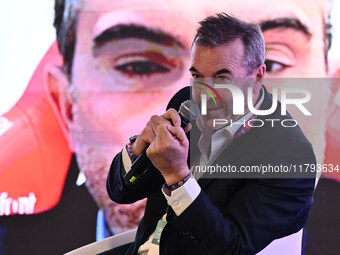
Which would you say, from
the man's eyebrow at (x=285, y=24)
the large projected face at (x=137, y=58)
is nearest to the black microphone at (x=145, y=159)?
the large projected face at (x=137, y=58)

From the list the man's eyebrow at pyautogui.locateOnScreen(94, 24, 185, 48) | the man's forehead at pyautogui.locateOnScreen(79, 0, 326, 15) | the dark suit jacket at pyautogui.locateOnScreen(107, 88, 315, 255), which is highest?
the man's forehead at pyautogui.locateOnScreen(79, 0, 326, 15)

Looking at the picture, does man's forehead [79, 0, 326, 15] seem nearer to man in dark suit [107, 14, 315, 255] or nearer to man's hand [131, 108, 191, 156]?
man in dark suit [107, 14, 315, 255]

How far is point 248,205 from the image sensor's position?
1063 mm

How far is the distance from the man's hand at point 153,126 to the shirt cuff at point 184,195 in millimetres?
159

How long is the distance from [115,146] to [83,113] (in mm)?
313

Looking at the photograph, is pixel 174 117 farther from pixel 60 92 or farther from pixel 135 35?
pixel 60 92

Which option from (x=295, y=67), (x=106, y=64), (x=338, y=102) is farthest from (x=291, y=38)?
(x=106, y=64)

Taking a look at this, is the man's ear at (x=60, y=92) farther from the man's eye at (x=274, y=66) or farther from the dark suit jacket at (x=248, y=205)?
the dark suit jacket at (x=248, y=205)

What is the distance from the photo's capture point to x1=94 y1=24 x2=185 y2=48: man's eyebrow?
2605 millimetres

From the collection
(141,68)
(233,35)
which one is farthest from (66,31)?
(233,35)

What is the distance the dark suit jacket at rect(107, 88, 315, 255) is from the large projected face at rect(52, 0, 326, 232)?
4.57 ft

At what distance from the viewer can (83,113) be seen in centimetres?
269

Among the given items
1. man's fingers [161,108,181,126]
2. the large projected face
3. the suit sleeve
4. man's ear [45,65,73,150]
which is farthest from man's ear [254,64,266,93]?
man's ear [45,65,73,150]

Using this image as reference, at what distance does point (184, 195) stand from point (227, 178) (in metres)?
0.18
